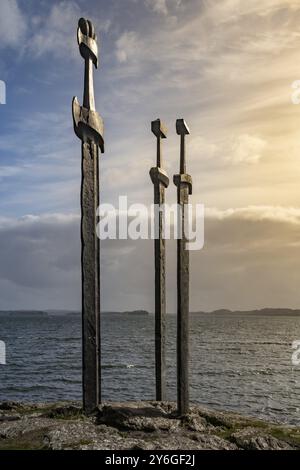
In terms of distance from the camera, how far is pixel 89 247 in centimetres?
1006

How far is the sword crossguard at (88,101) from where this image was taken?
10172 mm

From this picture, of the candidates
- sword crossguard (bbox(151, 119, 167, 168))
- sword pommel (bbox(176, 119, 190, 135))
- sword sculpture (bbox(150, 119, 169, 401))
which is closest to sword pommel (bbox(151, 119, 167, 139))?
sword crossguard (bbox(151, 119, 167, 168))

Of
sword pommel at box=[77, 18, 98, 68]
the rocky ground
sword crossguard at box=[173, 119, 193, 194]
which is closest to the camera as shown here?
the rocky ground

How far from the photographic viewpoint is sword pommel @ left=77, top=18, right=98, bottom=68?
10.4 metres

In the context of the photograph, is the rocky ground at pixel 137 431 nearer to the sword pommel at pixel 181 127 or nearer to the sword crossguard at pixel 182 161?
the sword crossguard at pixel 182 161

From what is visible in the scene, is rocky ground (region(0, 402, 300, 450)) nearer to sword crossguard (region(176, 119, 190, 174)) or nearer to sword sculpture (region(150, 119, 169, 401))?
sword sculpture (region(150, 119, 169, 401))

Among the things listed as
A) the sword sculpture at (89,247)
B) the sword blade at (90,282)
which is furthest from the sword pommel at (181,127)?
the sword blade at (90,282)

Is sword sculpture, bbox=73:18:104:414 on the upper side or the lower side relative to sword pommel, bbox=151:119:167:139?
lower

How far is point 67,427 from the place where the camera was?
366 inches

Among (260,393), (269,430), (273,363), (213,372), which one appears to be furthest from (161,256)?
(273,363)

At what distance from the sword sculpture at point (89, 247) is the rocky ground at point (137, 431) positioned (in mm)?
693

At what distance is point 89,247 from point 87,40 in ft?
13.7
